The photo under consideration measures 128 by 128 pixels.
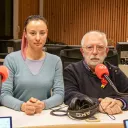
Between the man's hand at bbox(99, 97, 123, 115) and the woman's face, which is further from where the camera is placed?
the woman's face

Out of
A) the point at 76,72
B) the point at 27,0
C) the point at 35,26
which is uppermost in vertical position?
the point at 27,0

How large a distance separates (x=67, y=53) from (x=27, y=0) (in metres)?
4.78

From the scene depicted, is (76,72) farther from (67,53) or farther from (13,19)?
(13,19)

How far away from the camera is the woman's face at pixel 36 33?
77.0 inches

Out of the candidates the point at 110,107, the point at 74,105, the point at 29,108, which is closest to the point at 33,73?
the point at 29,108

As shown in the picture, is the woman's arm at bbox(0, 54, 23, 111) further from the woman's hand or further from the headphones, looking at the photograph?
the headphones

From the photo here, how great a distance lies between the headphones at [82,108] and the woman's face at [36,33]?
516 millimetres

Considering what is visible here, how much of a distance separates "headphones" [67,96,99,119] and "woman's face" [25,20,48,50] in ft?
1.69

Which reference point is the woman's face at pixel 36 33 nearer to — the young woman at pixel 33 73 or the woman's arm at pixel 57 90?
the young woman at pixel 33 73

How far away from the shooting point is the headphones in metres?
1.58

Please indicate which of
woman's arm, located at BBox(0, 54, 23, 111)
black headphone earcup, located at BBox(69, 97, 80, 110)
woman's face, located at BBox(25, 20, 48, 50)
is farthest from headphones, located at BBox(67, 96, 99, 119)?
woman's face, located at BBox(25, 20, 48, 50)

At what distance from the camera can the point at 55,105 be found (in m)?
1.92

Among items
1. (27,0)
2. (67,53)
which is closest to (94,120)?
(67,53)

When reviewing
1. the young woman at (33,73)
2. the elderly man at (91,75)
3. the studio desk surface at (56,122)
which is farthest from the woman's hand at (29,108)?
the elderly man at (91,75)
